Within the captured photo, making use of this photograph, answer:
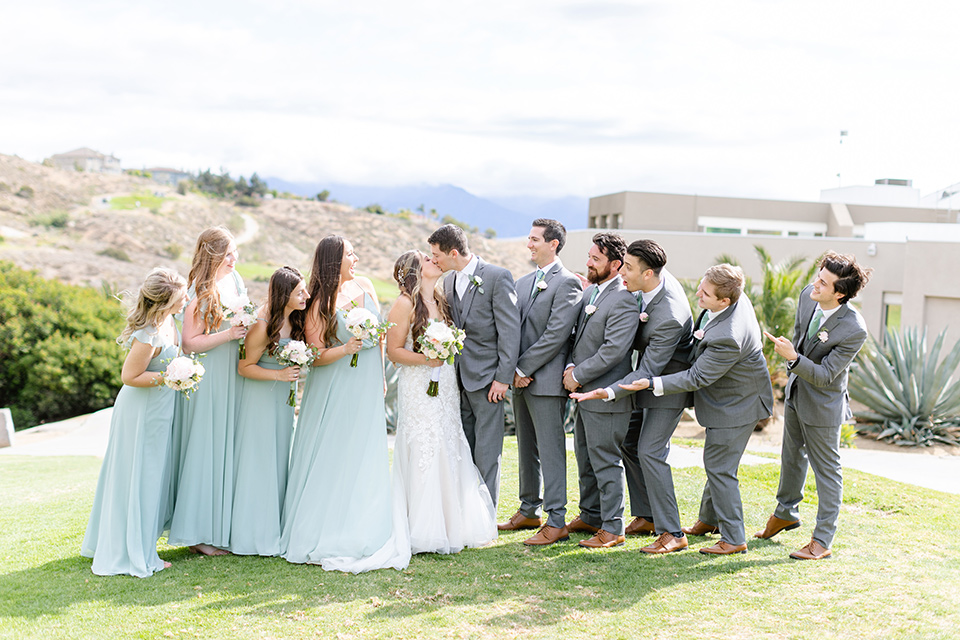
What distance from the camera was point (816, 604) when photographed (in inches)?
191

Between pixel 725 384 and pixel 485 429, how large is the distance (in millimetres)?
1812

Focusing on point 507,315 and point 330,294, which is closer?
point 330,294

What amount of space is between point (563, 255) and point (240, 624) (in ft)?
89.9

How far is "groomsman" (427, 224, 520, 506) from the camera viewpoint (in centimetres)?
611

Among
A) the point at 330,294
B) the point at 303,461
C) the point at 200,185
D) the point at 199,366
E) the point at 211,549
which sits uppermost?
the point at 200,185

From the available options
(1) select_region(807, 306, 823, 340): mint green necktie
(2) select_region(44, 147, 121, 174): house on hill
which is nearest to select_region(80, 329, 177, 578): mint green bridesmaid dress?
(1) select_region(807, 306, 823, 340): mint green necktie

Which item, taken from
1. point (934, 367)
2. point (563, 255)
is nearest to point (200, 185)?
point (563, 255)

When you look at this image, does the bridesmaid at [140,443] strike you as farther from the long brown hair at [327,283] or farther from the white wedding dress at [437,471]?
the white wedding dress at [437,471]

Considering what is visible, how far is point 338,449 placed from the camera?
5.67m

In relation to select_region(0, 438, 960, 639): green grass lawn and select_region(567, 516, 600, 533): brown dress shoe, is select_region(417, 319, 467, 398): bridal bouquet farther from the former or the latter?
select_region(567, 516, 600, 533): brown dress shoe

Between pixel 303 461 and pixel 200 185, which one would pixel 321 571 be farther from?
pixel 200 185

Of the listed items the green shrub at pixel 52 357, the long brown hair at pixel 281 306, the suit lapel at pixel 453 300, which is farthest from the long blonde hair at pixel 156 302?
the green shrub at pixel 52 357

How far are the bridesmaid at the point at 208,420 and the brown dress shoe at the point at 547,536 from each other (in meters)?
2.23

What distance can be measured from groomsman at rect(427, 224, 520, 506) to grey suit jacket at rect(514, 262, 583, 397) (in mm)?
178
